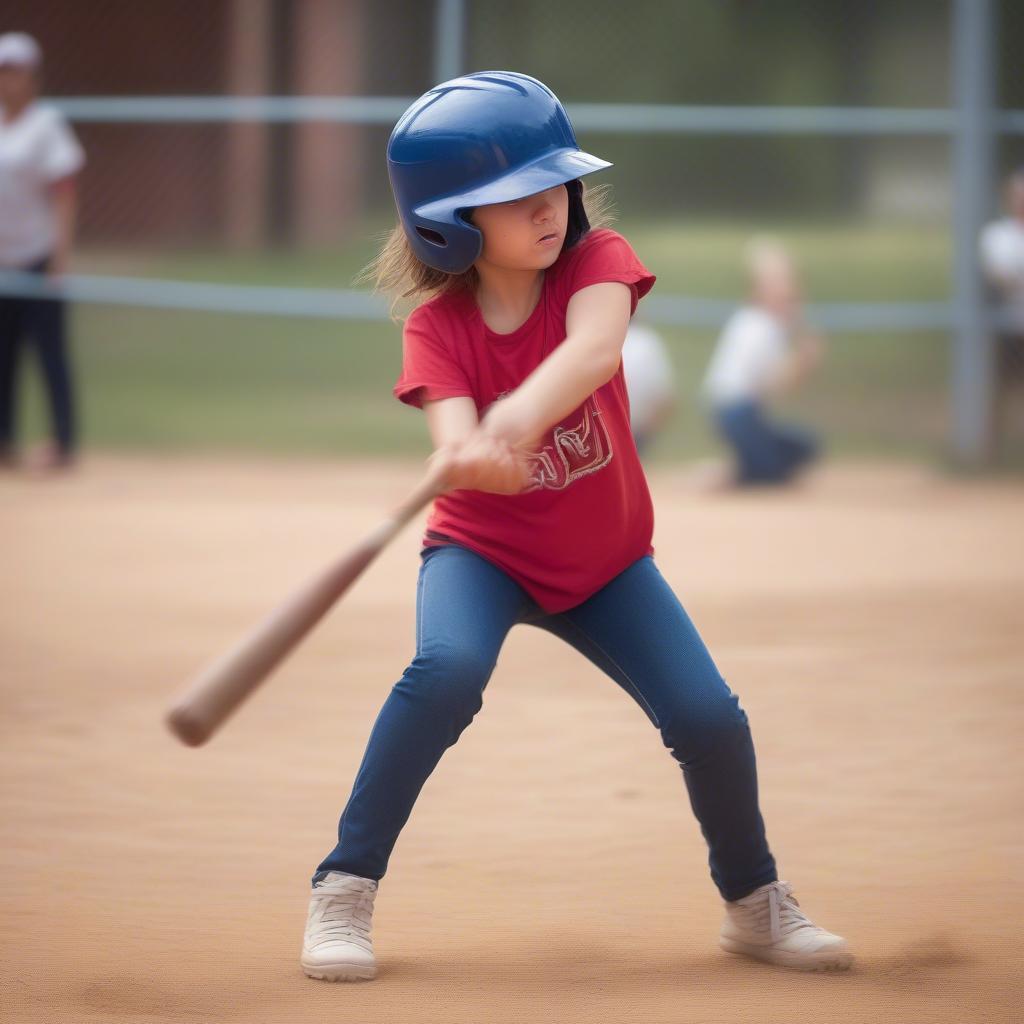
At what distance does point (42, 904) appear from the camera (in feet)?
9.73

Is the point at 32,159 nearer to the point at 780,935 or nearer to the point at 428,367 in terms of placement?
the point at 428,367

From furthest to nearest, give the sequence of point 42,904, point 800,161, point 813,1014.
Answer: point 800,161 → point 42,904 → point 813,1014

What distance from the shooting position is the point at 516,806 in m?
3.60

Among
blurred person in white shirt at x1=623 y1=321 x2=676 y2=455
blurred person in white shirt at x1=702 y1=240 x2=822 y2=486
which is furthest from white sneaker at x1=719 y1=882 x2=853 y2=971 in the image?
blurred person in white shirt at x1=702 y1=240 x2=822 y2=486

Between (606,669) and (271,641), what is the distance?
621 millimetres

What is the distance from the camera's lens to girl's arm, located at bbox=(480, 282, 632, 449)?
2.48 meters

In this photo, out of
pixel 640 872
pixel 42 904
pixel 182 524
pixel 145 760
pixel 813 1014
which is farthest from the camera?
pixel 182 524

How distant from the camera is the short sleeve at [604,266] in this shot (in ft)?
8.87


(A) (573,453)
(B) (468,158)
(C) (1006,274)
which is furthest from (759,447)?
(B) (468,158)

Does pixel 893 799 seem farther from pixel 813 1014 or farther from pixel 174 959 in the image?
pixel 174 959

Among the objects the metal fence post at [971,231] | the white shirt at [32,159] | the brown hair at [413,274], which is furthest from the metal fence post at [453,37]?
the brown hair at [413,274]

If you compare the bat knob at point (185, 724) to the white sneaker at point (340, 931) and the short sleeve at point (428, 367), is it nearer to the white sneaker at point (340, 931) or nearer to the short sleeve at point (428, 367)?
the white sneaker at point (340, 931)

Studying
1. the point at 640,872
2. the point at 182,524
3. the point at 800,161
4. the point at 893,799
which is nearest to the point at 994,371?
the point at 182,524

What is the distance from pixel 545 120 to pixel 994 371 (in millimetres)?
6999
